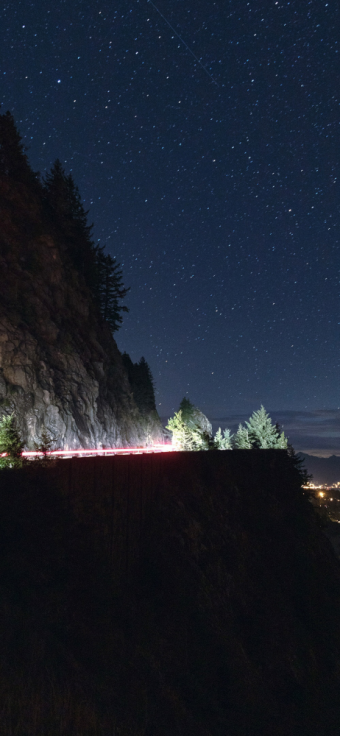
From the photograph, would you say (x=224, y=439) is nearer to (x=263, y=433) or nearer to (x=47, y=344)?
(x=263, y=433)

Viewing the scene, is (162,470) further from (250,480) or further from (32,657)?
(32,657)

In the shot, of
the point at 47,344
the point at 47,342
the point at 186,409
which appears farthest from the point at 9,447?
the point at 186,409

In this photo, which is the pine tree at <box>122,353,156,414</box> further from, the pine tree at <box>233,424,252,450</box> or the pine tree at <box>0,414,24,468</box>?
the pine tree at <box>0,414,24,468</box>

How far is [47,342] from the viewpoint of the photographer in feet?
85.8

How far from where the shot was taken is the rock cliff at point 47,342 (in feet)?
73.5

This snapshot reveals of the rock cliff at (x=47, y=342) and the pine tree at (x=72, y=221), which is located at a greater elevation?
the pine tree at (x=72, y=221)

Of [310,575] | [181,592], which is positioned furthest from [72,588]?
[310,575]

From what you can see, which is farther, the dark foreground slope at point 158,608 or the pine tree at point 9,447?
the pine tree at point 9,447

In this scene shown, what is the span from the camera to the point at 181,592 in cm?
1280

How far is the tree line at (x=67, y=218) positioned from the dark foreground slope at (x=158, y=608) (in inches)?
1053

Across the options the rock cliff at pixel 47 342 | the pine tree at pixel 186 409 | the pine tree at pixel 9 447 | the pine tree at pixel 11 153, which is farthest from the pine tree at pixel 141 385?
the pine tree at pixel 9 447

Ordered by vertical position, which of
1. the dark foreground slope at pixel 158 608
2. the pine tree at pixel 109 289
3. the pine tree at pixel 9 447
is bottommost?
the dark foreground slope at pixel 158 608

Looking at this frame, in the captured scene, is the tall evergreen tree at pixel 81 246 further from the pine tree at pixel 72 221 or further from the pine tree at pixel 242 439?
the pine tree at pixel 242 439

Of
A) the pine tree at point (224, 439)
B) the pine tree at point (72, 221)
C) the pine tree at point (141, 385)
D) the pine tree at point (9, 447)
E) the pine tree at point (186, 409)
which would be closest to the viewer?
the pine tree at point (9, 447)
